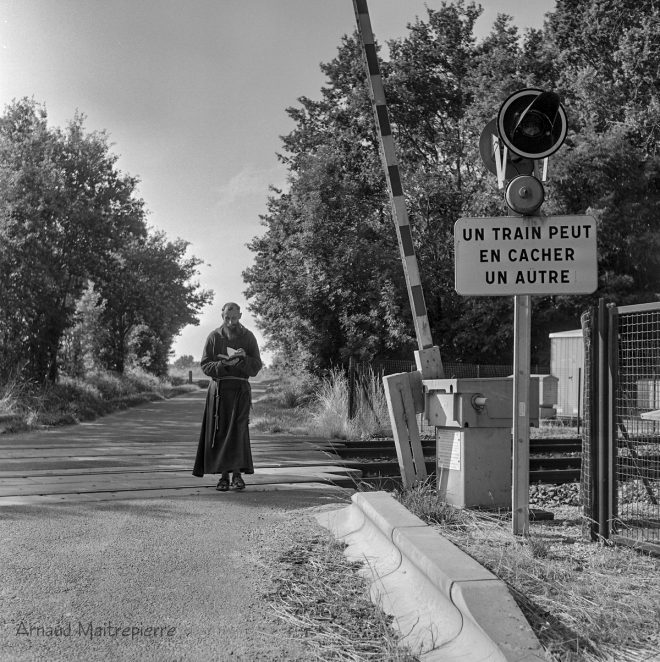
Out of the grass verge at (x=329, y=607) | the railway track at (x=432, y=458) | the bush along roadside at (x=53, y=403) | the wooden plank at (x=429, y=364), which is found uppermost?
the wooden plank at (x=429, y=364)

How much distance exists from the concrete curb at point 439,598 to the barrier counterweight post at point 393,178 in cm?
330

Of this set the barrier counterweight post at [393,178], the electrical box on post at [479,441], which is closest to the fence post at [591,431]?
the electrical box on post at [479,441]

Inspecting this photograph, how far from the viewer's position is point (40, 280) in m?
21.8

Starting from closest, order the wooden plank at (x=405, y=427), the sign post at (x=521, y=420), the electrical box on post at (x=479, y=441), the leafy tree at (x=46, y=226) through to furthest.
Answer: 1. the sign post at (x=521, y=420)
2. the electrical box on post at (x=479, y=441)
3. the wooden plank at (x=405, y=427)
4. the leafy tree at (x=46, y=226)

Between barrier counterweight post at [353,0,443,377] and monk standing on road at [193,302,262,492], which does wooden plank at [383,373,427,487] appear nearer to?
barrier counterweight post at [353,0,443,377]

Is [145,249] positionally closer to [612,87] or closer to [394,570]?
[612,87]

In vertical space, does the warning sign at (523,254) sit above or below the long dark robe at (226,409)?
above

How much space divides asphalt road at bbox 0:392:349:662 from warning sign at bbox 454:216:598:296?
237 centimetres

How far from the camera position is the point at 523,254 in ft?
18.4

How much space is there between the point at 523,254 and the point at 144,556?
3.33 m

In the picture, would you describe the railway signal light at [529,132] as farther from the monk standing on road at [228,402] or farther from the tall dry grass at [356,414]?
the tall dry grass at [356,414]

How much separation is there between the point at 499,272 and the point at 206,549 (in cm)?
284

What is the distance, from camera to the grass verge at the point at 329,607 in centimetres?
369

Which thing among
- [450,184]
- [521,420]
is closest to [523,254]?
[521,420]
